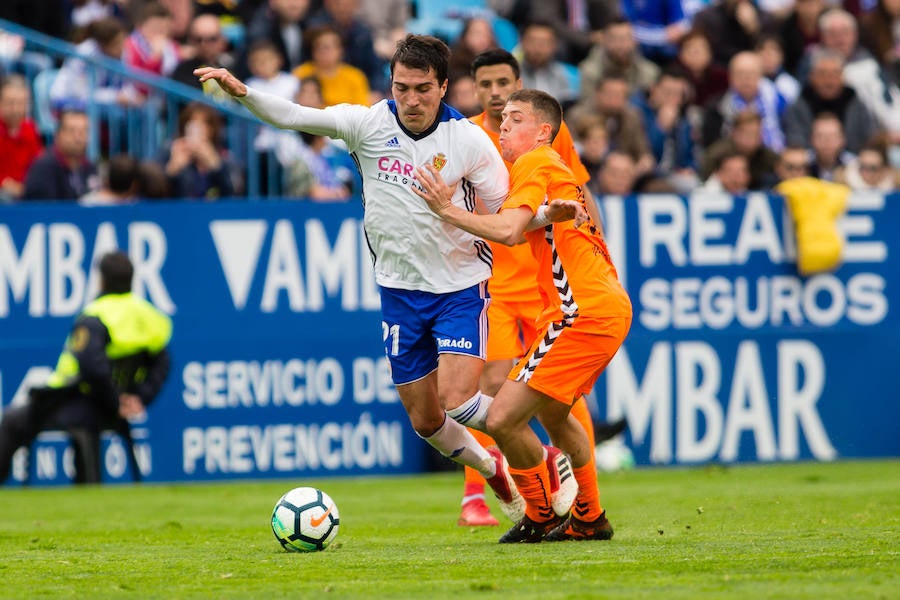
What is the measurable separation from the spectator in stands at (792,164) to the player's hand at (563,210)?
8275mm

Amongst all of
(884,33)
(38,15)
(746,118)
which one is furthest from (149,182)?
(884,33)

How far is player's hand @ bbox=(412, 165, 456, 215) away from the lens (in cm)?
781

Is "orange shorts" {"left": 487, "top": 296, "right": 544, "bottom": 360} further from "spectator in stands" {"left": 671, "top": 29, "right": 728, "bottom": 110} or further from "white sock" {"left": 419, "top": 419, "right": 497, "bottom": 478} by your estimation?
"spectator in stands" {"left": 671, "top": 29, "right": 728, "bottom": 110}

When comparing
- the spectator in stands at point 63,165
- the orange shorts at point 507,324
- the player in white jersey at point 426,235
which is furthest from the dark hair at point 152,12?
the player in white jersey at point 426,235

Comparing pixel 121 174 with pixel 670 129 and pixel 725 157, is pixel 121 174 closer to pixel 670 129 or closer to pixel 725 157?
pixel 725 157

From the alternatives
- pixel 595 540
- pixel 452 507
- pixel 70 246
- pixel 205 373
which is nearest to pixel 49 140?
pixel 70 246

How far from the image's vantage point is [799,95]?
17500 mm

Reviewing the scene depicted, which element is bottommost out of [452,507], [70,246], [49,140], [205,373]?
[452,507]

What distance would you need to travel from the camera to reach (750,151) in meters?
16.0

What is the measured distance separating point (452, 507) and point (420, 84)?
3.81 metres

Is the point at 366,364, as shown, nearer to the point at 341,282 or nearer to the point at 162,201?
the point at 341,282

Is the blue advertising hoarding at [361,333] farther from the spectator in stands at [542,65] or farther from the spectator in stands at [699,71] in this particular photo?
the spectator in stands at [699,71]

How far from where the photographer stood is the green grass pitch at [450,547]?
6.31m

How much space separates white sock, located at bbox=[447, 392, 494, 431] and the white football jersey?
0.59 meters
